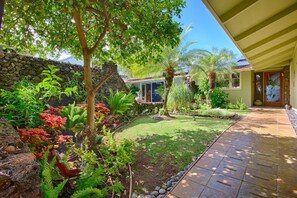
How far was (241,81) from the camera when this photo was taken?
491 inches

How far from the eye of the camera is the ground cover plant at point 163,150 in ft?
8.90

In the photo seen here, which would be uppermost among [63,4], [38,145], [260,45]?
[260,45]

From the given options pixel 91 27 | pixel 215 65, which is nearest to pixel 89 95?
pixel 91 27

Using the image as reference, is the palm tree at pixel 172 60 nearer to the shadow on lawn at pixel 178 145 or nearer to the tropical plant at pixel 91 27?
the shadow on lawn at pixel 178 145

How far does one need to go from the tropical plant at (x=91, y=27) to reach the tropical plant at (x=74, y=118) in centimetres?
134

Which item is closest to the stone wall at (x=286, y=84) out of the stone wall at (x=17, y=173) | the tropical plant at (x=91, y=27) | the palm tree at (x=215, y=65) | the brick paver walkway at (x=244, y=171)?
the palm tree at (x=215, y=65)

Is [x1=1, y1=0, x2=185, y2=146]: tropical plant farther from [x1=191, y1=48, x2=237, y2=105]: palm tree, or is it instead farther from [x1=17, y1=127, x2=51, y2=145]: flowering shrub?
[x1=191, y1=48, x2=237, y2=105]: palm tree

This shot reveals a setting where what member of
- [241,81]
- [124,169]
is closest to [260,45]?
[241,81]

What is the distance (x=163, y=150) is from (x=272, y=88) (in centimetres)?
1262

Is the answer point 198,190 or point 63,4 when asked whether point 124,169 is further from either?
point 63,4

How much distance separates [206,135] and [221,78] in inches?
337

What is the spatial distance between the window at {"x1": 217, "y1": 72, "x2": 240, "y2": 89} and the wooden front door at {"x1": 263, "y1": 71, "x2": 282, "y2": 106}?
6.38 feet

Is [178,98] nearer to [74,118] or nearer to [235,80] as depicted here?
[235,80]

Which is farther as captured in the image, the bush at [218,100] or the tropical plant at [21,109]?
the bush at [218,100]
